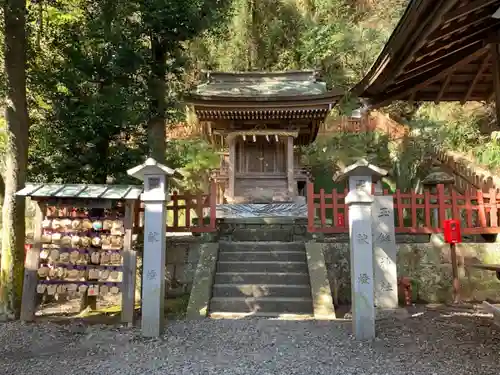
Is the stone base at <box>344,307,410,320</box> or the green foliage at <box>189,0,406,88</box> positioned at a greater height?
the green foliage at <box>189,0,406,88</box>

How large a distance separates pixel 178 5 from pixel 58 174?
151 inches

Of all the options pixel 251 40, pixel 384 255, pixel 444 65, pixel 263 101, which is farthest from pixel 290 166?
pixel 251 40

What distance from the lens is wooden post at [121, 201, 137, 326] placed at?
5565mm

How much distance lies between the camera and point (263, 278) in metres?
7.05

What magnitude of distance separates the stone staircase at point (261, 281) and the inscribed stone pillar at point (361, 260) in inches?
55.9

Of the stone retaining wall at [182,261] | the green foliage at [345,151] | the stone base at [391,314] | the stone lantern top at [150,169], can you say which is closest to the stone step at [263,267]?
the stone retaining wall at [182,261]

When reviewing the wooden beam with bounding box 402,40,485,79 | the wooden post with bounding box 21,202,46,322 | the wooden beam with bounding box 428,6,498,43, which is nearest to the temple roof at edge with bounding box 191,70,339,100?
the wooden beam with bounding box 402,40,485,79

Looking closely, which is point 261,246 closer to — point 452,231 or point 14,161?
point 452,231

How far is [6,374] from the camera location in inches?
150

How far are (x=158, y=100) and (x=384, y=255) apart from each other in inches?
201

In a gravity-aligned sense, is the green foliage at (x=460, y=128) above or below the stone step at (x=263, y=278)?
above

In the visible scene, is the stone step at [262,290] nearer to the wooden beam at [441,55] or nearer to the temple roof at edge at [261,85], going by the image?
the wooden beam at [441,55]

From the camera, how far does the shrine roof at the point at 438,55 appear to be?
337 centimetres

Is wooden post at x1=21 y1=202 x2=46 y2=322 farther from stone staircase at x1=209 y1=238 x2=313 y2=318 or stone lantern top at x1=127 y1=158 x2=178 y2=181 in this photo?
stone staircase at x1=209 y1=238 x2=313 y2=318
